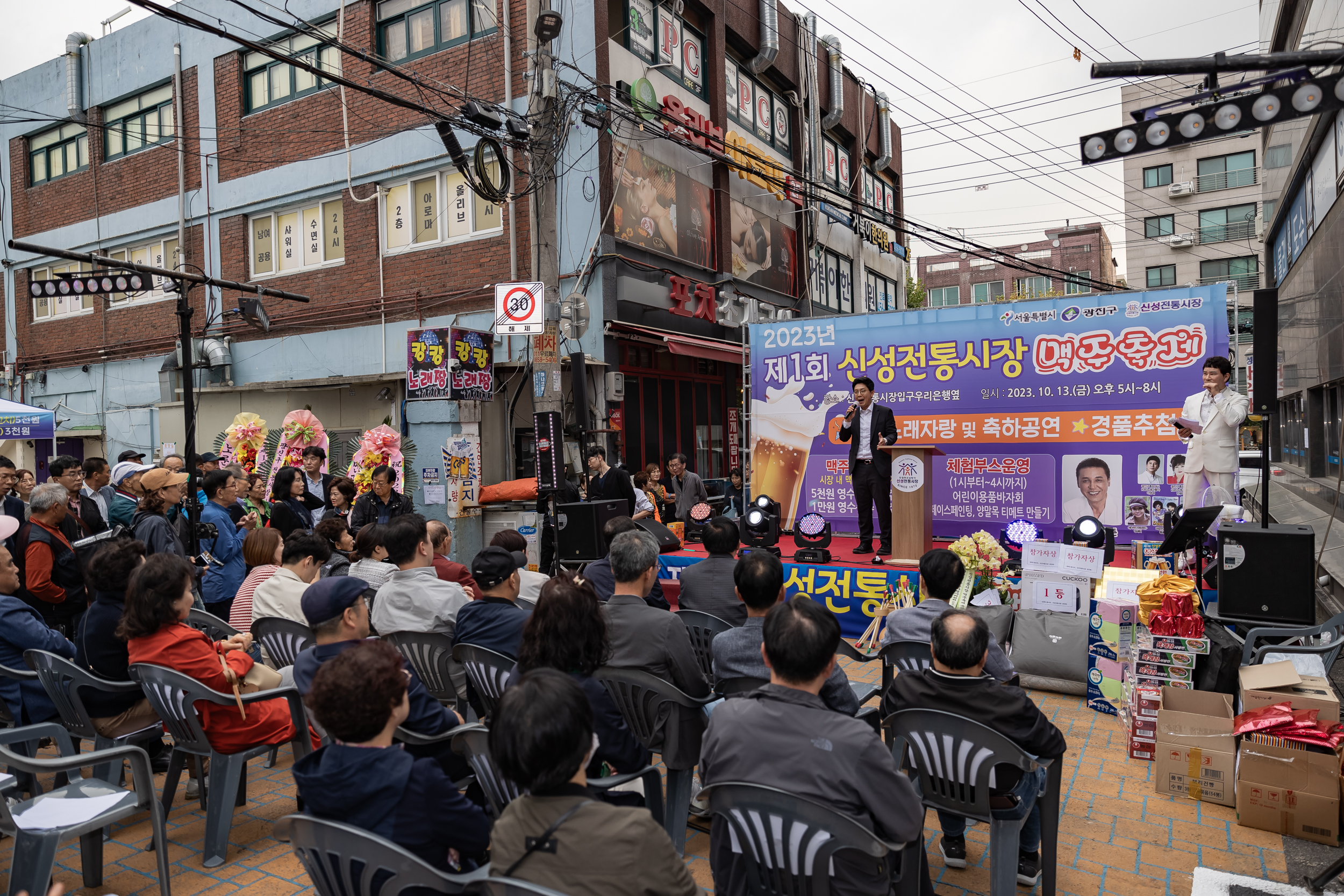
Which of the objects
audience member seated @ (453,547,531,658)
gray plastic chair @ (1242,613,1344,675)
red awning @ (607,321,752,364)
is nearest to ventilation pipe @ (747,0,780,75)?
red awning @ (607,321,752,364)

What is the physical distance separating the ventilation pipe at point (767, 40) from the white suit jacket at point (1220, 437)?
1231cm

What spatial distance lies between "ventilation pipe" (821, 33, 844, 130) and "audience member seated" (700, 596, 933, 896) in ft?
63.7

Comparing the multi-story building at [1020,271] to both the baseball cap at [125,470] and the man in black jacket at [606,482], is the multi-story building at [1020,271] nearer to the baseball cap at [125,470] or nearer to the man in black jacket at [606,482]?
the man in black jacket at [606,482]

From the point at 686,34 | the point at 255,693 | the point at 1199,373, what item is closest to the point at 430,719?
the point at 255,693

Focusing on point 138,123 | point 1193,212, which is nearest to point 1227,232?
point 1193,212

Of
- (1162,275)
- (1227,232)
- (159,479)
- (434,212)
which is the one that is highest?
(1227,232)

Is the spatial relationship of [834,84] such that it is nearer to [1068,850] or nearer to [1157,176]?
[1068,850]

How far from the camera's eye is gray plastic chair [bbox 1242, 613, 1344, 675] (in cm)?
484

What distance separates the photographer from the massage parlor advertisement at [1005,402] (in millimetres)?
8508

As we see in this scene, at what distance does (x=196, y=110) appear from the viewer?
625 inches

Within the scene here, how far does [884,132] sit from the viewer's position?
924 inches

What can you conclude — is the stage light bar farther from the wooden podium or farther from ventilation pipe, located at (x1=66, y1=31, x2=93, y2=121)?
ventilation pipe, located at (x1=66, y1=31, x2=93, y2=121)

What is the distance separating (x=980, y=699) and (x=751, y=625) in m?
1.00

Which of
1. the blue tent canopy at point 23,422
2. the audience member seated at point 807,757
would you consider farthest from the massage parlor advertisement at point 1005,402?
the blue tent canopy at point 23,422
